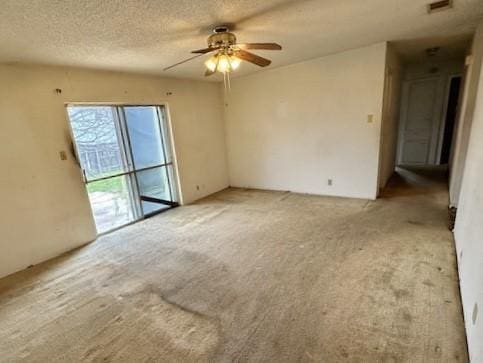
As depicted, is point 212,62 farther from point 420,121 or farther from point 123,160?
point 420,121

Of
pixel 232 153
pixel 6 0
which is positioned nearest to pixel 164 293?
pixel 6 0

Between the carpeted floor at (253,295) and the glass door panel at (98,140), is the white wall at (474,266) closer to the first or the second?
the carpeted floor at (253,295)

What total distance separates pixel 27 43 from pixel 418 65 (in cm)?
715

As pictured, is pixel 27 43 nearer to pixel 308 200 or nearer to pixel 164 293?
pixel 164 293

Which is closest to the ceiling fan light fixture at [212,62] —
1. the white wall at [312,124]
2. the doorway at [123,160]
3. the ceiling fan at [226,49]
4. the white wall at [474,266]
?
the ceiling fan at [226,49]

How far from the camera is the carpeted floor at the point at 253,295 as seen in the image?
5.48 feet

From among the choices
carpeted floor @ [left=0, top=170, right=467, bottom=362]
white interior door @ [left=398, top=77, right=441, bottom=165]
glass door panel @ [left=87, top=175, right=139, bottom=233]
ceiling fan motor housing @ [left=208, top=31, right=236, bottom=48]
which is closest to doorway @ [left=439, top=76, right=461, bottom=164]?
white interior door @ [left=398, top=77, right=441, bottom=165]

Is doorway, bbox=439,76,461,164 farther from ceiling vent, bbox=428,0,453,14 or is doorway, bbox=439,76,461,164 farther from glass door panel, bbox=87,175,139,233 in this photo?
glass door panel, bbox=87,175,139,233

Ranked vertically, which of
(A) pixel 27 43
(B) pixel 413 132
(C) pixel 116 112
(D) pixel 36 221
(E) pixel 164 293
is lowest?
(E) pixel 164 293

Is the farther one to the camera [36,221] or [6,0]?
[36,221]

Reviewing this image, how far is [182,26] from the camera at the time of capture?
7.49 ft

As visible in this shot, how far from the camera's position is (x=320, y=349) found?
1613 mm

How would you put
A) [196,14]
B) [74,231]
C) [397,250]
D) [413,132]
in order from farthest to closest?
[413,132], [74,231], [397,250], [196,14]

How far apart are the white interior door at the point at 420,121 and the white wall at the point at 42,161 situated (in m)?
6.17
